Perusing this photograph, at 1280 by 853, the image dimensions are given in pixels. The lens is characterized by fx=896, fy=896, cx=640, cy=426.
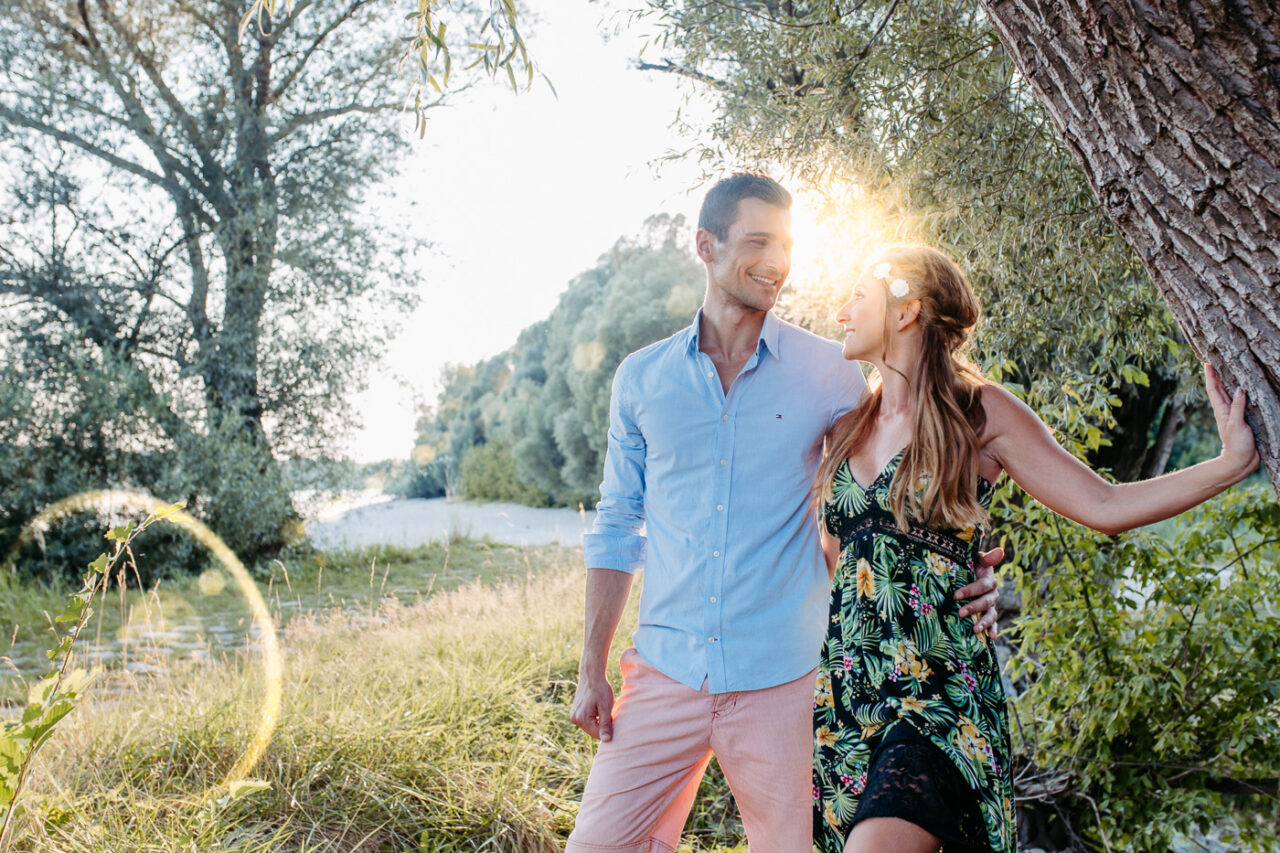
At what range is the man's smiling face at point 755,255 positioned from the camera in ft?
8.41

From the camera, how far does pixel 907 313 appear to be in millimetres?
2268

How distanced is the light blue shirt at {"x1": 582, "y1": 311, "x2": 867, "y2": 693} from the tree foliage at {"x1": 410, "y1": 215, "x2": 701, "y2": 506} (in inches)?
622

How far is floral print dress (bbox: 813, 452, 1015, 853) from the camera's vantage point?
6.23ft

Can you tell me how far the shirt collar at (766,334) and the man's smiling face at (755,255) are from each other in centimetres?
5

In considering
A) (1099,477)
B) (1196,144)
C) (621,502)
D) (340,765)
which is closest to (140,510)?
(340,765)

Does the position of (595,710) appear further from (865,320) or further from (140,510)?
(140,510)

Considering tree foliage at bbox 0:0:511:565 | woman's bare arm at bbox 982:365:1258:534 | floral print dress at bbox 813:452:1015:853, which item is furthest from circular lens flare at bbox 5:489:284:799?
woman's bare arm at bbox 982:365:1258:534

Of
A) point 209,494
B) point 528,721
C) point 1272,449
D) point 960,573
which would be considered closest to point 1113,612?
point 960,573

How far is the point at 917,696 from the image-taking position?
194 cm

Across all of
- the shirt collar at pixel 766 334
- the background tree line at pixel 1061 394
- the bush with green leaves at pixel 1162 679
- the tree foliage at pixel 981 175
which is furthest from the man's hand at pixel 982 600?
the tree foliage at pixel 981 175

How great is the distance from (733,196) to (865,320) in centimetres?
59

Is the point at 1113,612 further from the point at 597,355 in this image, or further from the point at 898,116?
the point at 597,355

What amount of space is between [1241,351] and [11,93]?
13.4m

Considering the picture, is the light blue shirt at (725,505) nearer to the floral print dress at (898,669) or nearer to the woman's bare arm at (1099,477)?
the floral print dress at (898,669)
